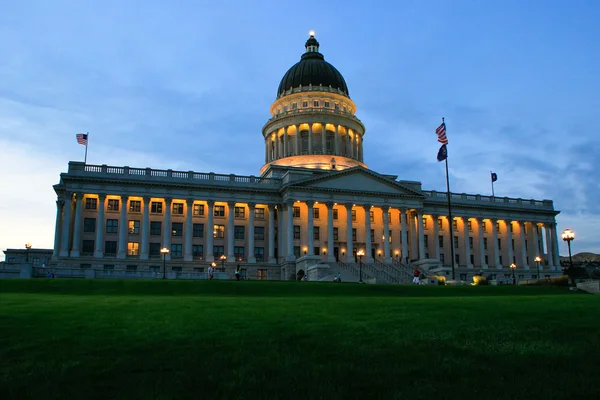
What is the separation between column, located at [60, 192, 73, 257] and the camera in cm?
6938

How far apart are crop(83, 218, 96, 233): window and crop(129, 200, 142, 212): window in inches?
203

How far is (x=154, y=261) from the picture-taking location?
7244 cm

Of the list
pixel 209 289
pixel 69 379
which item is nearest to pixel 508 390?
pixel 69 379

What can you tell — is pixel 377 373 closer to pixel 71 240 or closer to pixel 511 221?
pixel 71 240

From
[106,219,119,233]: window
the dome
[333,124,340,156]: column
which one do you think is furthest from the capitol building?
the dome

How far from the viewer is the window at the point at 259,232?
79812mm

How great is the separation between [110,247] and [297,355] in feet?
224

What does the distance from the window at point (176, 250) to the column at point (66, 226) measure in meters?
13.8

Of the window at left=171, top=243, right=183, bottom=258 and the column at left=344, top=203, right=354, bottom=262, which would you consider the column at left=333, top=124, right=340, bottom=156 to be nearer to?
the column at left=344, top=203, right=354, bottom=262

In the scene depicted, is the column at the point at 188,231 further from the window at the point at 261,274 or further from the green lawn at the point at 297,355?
the green lawn at the point at 297,355

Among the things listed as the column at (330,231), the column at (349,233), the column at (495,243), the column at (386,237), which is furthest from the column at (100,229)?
the column at (495,243)

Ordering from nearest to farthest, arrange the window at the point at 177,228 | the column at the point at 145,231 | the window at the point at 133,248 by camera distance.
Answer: the column at the point at 145,231
the window at the point at 133,248
the window at the point at 177,228

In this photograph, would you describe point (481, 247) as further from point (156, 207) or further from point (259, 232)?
point (156, 207)

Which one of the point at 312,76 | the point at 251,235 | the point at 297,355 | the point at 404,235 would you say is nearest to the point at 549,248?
the point at 404,235
